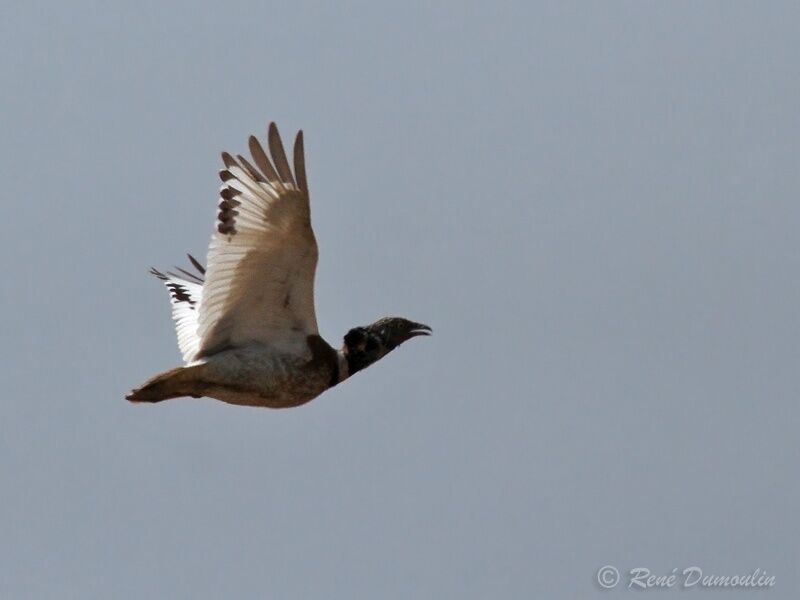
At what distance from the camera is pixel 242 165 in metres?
15.4

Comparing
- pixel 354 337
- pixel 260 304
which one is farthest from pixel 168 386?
pixel 354 337

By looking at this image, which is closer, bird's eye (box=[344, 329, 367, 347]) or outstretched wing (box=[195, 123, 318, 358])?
outstretched wing (box=[195, 123, 318, 358])

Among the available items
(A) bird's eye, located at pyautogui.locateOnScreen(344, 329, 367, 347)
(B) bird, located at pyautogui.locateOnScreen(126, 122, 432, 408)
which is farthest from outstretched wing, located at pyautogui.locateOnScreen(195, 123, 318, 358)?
(A) bird's eye, located at pyautogui.locateOnScreen(344, 329, 367, 347)

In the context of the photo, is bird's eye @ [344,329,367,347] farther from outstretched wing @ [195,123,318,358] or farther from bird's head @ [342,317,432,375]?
outstretched wing @ [195,123,318,358]

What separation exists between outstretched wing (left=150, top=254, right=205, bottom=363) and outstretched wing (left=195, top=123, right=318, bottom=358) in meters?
0.35

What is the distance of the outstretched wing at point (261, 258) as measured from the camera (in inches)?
605

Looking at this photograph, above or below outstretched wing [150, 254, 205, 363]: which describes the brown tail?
below

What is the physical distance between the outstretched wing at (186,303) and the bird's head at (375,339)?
5.13 ft

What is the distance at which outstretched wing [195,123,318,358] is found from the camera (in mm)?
15359

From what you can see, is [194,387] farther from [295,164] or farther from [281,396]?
[295,164]

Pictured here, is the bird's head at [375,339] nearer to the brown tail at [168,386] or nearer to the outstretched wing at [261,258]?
the outstretched wing at [261,258]

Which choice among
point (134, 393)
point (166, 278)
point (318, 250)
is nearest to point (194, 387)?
point (134, 393)

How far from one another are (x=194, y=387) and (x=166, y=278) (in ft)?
14.1

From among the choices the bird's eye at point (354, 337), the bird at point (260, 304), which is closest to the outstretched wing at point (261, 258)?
the bird at point (260, 304)
